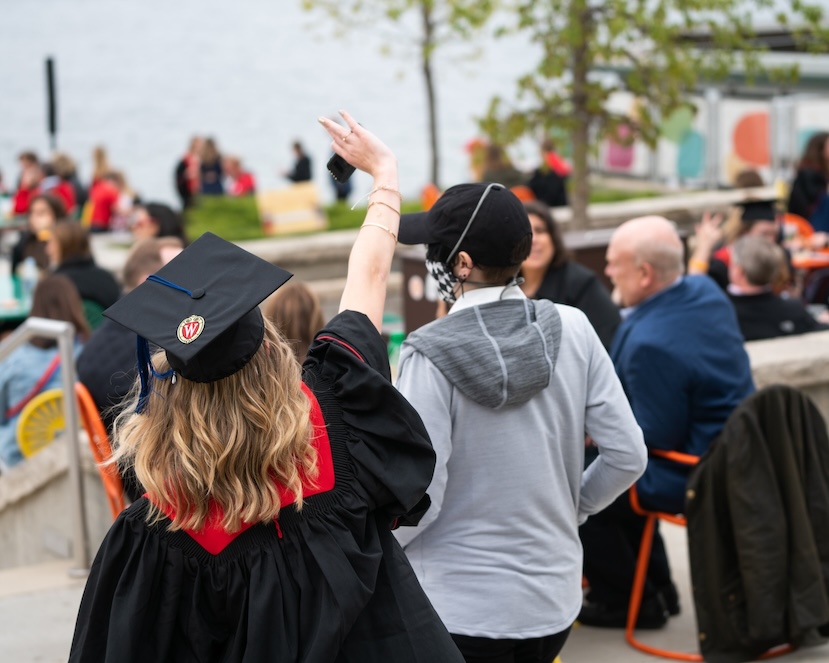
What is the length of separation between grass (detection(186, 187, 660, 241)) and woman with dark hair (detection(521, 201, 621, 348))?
28.5 ft

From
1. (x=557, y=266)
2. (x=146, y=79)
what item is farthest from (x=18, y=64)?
(x=557, y=266)

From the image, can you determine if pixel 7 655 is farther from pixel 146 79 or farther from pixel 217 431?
pixel 146 79

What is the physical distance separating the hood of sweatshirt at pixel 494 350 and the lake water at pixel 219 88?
18492 millimetres

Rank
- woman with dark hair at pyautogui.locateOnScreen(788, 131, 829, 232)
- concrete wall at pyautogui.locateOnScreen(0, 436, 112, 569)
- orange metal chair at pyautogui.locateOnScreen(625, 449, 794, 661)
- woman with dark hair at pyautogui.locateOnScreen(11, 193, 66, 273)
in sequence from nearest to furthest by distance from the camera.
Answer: orange metal chair at pyautogui.locateOnScreen(625, 449, 794, 661) → concrete wall at pyautogui.locateOnScreen(0, 436, 112, 569) → woman with dark hair at pyautogui.locateOnScreen(11, 193, 66, 273) → woman with dark hair at pyautogui.locateOnScreen(788, 131, 829, 232)

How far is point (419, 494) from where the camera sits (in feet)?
7.49

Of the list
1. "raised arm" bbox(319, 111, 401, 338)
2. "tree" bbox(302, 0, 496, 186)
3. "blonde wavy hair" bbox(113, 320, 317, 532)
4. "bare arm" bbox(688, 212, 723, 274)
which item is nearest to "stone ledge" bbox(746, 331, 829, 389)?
"bare arm" bbox(688, 212, 723, 274)

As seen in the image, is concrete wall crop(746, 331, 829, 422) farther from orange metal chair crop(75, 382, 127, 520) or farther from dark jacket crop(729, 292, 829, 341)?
orange metal chair crop(75, 382, 127, 520)

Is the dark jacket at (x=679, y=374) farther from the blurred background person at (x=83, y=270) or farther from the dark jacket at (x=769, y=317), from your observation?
the blurred background person at (x=83, y=270)

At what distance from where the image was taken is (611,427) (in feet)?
9.83

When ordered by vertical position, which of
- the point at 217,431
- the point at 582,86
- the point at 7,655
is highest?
the point at 582,86

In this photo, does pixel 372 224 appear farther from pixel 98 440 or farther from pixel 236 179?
pixel 236 179

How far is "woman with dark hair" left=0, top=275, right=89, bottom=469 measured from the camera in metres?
6.23

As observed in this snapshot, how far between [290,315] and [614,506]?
1412 mm

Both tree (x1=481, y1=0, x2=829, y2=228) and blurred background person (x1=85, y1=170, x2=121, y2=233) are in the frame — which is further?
blurred background person (x1=85, y1=170, x2=121, y2=233)
